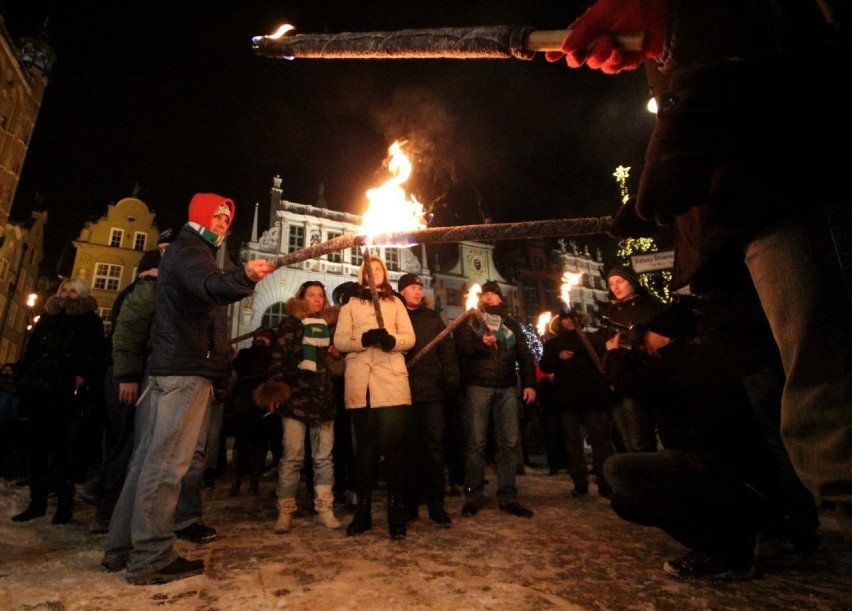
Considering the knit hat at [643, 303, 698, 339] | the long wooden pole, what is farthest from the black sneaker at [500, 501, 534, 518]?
the long wooden pole

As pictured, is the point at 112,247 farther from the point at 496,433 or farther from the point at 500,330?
the point at 496,433

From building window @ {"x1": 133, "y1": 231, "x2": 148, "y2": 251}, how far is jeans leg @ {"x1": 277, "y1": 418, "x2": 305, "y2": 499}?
105 feet

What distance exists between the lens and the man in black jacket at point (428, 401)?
4609 mm

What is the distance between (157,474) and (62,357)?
3028 millimetres

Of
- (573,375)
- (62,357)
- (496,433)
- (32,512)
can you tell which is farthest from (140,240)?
(496,433)

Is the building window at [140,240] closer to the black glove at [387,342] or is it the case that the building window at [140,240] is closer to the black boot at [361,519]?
the black glove at [387,342]

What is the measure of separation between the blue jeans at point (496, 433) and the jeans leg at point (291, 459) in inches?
77.0

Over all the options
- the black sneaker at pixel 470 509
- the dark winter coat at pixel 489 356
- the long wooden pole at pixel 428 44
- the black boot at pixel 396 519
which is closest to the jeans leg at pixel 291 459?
the black boot at pixel 396 519

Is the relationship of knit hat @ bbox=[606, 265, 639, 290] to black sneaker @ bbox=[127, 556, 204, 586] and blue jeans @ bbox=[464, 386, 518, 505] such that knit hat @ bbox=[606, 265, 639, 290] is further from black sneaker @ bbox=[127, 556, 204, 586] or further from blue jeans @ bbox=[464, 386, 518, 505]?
black sneaker @ bbox=[127, 556, 204, 586]

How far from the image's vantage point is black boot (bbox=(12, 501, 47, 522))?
14.5 feet

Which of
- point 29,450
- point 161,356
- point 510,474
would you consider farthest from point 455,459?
point 29,450

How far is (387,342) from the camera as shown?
4.35 meters

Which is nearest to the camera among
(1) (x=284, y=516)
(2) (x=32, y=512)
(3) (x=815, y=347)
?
A: (3) (x=815, y=347)

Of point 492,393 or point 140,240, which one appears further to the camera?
point 140,240
